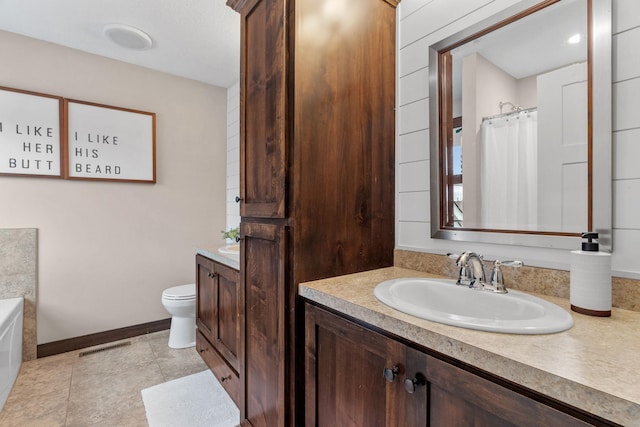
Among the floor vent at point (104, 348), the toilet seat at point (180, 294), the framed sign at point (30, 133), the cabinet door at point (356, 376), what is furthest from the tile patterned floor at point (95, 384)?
the framed sign at point (30, 133)

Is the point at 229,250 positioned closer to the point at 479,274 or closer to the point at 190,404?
the point at 190,404

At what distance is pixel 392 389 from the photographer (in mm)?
783

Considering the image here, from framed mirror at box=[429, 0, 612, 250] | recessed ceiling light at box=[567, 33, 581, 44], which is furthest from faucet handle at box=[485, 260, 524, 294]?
recessed ceiling light at box=[567, 33, 581, 44]

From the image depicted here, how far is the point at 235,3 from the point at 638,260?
72.4 inches

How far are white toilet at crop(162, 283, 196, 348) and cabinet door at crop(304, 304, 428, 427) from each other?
1.63 m

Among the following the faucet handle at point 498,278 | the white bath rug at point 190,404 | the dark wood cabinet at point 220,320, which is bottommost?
the white bath rug at point 190,404

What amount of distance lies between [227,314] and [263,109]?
124cm

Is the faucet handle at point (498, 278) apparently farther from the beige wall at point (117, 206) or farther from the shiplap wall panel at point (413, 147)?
the beige wall at point (117, 206)

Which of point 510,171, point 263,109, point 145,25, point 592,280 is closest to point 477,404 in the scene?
point 592,280

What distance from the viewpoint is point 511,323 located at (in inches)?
27.6

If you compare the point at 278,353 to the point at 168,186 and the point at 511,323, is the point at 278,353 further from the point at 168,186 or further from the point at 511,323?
the point at 168,186

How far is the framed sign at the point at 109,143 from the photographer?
7.82 ft

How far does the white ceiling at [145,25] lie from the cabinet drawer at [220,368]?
2.20 m

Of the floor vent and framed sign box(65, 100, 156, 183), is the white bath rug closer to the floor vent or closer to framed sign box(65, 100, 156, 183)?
the floor vent
